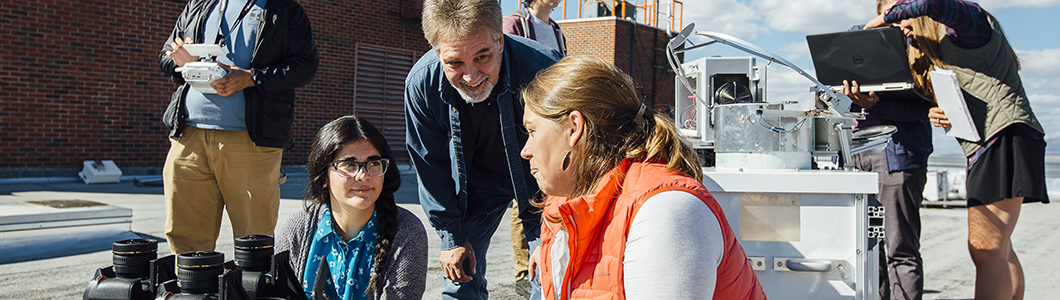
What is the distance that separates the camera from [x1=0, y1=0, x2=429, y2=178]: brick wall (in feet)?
27.6

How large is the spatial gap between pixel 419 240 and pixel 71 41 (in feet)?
28.9

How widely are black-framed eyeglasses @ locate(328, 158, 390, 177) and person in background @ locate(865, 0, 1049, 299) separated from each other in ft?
6.86

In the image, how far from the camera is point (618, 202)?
4.03 ft

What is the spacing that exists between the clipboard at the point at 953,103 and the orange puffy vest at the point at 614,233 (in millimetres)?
1667

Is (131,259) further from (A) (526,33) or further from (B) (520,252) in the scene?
(A) (526,33)

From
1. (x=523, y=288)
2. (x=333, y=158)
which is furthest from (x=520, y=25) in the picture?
(x=333, y=158)

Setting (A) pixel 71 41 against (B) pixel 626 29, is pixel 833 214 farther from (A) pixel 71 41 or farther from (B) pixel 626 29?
(B) pixel 626 29

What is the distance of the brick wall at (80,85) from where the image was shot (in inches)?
331

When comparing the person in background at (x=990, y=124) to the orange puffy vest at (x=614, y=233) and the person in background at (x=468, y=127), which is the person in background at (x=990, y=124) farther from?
the orange puffy vest at (x=614, y=233)

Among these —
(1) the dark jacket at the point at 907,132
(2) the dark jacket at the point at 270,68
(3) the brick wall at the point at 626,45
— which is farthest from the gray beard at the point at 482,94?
(3) the brick wall at the point at 626,45

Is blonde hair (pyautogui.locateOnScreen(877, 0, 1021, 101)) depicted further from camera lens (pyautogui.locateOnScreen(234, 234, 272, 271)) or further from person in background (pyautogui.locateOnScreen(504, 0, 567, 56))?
camera lens (pyautogui.locateOnScreen(234, 234, 272, 271))

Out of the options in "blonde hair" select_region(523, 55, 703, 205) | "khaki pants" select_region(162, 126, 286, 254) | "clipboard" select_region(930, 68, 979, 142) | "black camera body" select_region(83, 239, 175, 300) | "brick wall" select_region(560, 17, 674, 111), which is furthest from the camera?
"brick wall" select_region(560, 17, 674, 111)

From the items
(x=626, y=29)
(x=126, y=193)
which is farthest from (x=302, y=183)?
(x=626, y=29)

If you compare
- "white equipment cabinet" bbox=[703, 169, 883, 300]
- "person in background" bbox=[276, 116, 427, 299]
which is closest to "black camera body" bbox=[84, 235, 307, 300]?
"person in background" bbox=[276, 116, 427, 299]
